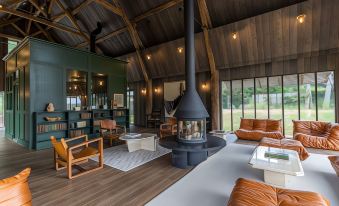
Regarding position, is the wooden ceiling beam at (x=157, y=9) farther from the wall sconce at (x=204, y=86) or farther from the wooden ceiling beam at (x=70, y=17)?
the wall sconce at (x=204, y=86)

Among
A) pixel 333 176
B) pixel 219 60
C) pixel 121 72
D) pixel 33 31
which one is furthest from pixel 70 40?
pixel 333 176

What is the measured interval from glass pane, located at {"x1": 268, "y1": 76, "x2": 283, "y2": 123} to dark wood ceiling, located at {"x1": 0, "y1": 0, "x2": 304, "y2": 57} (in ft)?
9.09

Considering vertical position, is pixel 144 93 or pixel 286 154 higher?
pixel 144 93

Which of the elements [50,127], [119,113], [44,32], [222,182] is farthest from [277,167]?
[44,32]

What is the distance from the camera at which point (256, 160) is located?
2.78 meters

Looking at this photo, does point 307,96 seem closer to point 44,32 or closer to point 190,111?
point 190,111

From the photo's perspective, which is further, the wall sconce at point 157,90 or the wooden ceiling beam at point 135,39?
the wall sconce at point 157,90

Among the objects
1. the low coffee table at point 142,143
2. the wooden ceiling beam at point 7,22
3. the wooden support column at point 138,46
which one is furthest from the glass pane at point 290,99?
the wooden ceiling beam at point 7,22

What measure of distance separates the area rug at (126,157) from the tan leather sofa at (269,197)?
8.12 ft

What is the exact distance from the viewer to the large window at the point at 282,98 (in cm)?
622

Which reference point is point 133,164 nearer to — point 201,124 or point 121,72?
point 201,124

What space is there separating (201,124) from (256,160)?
1483 millimetres

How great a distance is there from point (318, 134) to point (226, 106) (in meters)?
3.57

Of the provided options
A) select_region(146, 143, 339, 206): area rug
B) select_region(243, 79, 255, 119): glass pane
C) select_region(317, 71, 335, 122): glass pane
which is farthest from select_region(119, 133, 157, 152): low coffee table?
select_region(317, 71, 335, 122): glass pane
